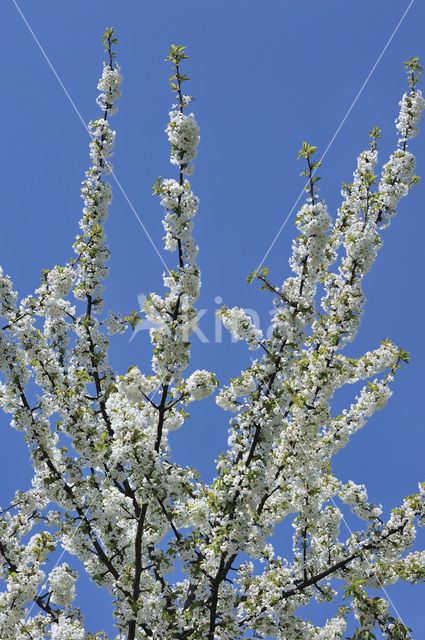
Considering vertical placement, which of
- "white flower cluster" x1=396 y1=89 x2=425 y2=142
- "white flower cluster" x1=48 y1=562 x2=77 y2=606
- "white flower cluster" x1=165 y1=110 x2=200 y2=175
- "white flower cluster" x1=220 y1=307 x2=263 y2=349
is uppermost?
"white flower cluster" x1=396 y1=89 x2=425 y2=142

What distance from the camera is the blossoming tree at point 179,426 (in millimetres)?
8031

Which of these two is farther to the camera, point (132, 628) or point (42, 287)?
point (42, 287)

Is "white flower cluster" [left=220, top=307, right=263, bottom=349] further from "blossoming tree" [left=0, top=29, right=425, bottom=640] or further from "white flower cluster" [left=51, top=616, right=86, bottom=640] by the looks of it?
"white flower cluster" [left=51, top=616, right=86, bottom=640]

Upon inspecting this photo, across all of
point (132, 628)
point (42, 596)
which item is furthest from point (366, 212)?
point (42, 596)

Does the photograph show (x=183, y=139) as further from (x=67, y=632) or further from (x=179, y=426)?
(x=67, y=632)

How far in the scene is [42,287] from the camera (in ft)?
30.0

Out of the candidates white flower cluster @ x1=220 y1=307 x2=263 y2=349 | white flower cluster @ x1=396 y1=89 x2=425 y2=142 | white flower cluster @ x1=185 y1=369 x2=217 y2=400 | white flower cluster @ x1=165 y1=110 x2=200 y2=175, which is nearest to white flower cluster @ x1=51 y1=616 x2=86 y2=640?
white flower cluster @ x1=185 y1=369 x2=217 y2=400

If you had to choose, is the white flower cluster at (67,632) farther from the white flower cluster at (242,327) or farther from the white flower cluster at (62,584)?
the white flower cluster at (242,327)

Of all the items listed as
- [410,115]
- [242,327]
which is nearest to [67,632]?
[242,327]

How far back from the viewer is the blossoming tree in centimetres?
803

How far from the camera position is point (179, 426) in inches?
393

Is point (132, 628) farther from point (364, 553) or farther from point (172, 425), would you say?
point (364, 553)

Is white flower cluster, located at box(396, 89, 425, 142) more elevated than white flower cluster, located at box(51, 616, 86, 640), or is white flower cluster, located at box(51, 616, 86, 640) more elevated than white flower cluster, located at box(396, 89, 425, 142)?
white flower cluster, located at box(396, 89, 425, 142)

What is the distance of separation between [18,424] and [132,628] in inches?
135
